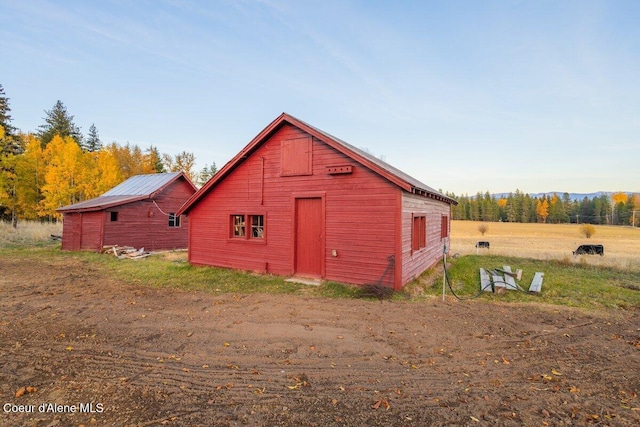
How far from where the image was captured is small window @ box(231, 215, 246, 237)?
1329cm

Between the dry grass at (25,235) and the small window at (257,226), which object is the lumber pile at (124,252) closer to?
the dry grass at (25,235)

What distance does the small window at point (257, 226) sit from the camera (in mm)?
12742

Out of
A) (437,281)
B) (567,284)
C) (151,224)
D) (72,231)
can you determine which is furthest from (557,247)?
(72,231)

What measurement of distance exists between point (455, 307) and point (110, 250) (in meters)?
19.3

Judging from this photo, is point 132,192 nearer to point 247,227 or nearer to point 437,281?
point 247,227

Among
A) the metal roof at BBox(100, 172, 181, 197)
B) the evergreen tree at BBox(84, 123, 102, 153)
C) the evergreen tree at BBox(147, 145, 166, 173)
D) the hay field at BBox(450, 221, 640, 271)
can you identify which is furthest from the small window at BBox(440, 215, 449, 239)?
the evergreen tree at BBox(84, 123, 102, 153)

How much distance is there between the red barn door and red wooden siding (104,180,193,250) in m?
14.1

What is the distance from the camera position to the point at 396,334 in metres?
6.32

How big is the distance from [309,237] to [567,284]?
9272 millimetres

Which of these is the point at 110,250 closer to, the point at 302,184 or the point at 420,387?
the point at 302,184

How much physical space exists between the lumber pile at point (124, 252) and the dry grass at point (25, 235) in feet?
26.7

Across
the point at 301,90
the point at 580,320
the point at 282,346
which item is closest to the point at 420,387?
the point at 282,346

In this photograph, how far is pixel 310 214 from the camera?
11477 millimetres

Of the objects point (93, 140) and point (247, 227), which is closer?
point (247, 227)
